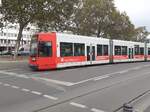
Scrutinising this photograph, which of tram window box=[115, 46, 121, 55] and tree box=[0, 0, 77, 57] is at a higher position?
tree box=[0, 0, 77, 57]

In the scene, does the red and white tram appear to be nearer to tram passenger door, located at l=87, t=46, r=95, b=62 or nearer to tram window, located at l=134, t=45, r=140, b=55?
tram passenger door, located at l=87, t=46, r=95, b=62

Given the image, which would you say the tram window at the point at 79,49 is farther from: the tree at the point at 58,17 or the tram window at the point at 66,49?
the tree at the point at 58,17

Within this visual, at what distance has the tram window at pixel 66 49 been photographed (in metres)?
25.0

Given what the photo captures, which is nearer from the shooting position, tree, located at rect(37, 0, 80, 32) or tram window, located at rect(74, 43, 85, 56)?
tram window, located at rect(74, 43, 85, 56)

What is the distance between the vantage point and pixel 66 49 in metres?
25.7

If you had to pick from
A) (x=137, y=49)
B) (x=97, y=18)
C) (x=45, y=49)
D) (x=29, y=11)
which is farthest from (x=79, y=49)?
(x=97, y=18)

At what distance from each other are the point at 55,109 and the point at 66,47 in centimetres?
1707

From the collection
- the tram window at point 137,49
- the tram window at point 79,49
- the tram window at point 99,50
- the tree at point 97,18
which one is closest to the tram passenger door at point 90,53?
the tram window at point 79,49

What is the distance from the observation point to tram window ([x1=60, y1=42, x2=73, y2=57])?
25.0 m

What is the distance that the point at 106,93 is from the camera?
478 inches

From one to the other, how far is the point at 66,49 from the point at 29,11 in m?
17.9

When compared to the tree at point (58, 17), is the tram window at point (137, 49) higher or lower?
lower

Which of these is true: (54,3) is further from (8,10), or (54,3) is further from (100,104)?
(100,104)

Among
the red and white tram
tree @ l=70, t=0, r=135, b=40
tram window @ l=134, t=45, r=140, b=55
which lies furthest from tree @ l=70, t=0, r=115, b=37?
the red and white tram
